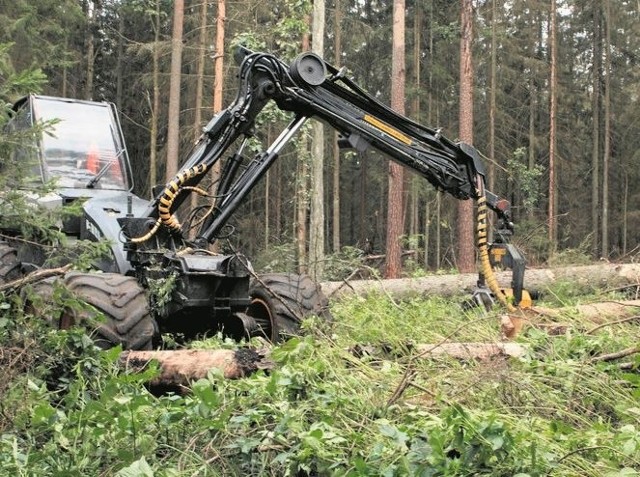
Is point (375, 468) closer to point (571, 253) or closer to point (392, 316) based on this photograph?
point (392, 316)

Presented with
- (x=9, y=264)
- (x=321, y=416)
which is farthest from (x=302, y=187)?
(x=321, y=416)

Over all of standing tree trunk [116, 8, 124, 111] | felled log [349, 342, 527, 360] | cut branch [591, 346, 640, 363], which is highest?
standing tree trunk [116, 8, 124, 111]

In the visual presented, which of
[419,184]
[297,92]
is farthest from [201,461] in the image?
[419,184]

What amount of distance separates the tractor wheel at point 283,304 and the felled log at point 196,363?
71.3 inches

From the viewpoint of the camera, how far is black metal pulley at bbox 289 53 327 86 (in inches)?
285

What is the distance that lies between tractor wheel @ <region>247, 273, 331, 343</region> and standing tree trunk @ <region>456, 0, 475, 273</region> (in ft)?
35.7

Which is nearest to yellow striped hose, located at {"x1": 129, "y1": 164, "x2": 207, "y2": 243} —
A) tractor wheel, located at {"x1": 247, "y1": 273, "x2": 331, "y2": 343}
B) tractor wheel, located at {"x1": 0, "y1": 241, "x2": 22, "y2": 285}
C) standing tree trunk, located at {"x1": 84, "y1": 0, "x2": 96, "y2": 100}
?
tractor wheel, located at {"x1": 247, "y1": 273, "x2": 331, "y2": 343}

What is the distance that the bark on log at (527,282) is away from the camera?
1043 cm

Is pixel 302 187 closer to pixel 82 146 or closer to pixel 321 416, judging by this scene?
pixel 82 146

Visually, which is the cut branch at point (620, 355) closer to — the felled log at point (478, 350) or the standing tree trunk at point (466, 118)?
the felled log at point (478, 350)

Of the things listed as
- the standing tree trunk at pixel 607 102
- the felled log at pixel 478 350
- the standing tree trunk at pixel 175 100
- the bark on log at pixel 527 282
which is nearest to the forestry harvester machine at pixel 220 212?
the felled log at pixel 478 350

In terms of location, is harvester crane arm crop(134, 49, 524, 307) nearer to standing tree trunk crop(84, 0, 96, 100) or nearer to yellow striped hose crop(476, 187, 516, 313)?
yellow striped hose crop(476, 187, 516, 313)

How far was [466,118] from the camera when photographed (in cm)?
1891

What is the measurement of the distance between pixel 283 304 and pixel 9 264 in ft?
8.93
